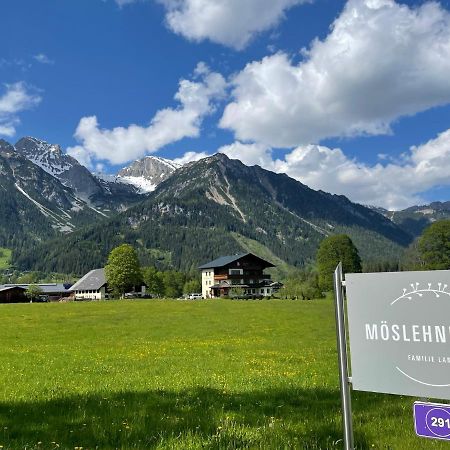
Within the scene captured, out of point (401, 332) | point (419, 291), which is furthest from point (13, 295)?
point (419, 291)

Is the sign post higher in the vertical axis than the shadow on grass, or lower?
higher

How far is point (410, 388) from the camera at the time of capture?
5863mm

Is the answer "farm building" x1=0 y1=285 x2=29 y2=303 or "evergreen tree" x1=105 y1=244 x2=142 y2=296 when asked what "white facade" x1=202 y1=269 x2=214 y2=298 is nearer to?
"evergreen tree" x1=105 y1=244 x2=142 y2=296

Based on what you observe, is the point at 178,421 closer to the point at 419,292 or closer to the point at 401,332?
the point at 401,332

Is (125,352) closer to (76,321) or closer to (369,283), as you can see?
(369,283)

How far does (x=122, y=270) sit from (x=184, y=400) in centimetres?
11639

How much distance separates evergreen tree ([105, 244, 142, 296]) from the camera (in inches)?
4958

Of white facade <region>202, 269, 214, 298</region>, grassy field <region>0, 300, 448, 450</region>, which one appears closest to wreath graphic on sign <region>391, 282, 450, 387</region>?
grassy field <region>0, 300, 448, 450</region>

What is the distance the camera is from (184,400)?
41.3ft

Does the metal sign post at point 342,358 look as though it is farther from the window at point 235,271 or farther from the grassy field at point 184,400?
the window at point 235,271

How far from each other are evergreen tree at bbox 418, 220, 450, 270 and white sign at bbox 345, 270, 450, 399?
101 metres

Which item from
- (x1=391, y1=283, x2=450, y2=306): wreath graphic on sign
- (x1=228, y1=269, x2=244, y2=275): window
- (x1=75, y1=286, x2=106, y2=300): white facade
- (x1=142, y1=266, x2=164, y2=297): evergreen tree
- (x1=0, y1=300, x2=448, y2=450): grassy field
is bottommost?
(x1=0, y1=300, x2=448, y2=450): grassy field

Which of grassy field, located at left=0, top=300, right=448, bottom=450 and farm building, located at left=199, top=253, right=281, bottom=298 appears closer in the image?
grassy field, located at left=0, top=300, right=448, bottom=450

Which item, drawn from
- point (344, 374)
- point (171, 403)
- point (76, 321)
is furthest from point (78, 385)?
point (76, 321)
